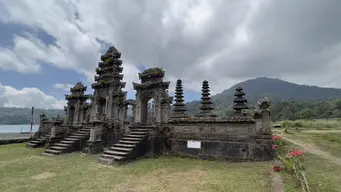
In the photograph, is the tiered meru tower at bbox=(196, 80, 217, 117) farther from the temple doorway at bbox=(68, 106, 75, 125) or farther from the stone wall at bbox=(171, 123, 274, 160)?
the temple doorway at bbox=(68, 106, 75, 125)

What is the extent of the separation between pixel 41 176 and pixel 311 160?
13455mm

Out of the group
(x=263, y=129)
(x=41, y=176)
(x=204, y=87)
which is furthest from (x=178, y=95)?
(x=41, y=176)

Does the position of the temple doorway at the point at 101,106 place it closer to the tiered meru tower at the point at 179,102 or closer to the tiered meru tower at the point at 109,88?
the tiered meru tower at the point at 109,88

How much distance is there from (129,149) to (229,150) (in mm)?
6027

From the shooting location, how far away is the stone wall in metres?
10.5

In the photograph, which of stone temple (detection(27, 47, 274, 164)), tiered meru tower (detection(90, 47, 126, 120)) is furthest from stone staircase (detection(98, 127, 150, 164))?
tiered meru tower (detection(90, 47, 126, 120))

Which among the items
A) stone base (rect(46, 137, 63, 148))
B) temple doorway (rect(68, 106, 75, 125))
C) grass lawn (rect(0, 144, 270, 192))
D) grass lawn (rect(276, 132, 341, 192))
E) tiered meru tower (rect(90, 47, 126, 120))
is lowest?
grass lawn (rect(0, 144, 270, 192))

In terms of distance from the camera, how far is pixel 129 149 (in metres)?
11.9

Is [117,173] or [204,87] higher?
[204,87]

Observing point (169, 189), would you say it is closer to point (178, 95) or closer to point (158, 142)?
point (158, 142)

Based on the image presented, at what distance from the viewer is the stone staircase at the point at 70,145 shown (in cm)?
1436

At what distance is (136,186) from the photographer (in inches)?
281

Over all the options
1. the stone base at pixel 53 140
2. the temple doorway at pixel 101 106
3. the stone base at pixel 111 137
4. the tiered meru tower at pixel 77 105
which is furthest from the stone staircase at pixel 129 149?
the tiered meru tower at pixel 77 105

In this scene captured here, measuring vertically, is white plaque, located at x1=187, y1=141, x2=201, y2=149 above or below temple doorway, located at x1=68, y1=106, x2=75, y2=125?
below
